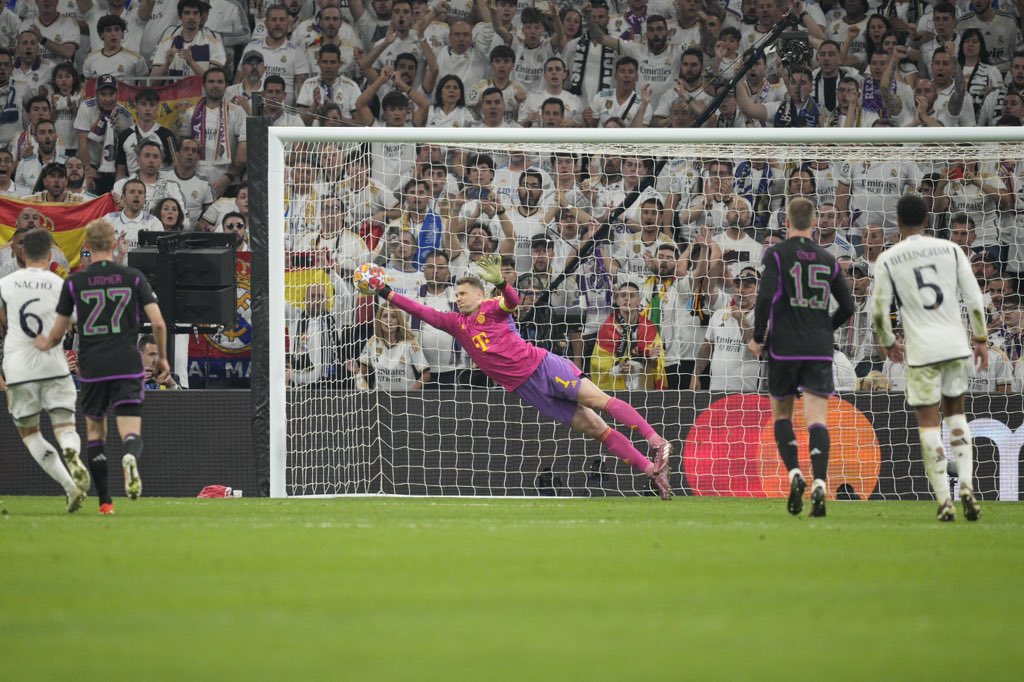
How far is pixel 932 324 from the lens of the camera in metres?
8.07

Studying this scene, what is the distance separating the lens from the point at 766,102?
1534 cm

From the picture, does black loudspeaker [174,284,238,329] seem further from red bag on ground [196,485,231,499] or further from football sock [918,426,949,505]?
football sock [918,426,949,505]

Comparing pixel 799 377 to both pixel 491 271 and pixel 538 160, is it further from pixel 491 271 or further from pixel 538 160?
pixel 538 160

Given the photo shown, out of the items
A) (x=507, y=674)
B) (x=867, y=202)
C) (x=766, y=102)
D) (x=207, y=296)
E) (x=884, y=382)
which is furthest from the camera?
(x=766, y=102)

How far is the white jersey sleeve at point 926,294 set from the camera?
8.05m

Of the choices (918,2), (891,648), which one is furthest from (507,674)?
(918,2)

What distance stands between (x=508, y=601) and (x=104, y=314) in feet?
16.6

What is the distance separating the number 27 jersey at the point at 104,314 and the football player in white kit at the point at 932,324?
15.5 feet

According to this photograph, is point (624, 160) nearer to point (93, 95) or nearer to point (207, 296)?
point (207, 296)

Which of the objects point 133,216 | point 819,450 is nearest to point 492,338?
point 819,450

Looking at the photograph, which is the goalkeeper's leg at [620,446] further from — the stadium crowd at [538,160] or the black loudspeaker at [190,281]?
the black loudspeaker at [190,281]

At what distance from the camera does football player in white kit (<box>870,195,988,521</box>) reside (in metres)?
8.00

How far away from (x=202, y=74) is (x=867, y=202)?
303 inches

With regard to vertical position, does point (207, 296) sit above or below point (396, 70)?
below
